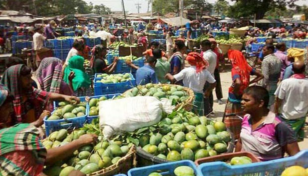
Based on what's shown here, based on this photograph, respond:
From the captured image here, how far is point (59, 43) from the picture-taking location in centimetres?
1170

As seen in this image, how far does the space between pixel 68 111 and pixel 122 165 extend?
1.46 meters

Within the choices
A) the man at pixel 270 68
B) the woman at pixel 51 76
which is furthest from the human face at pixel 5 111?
the man at pixel 270 68

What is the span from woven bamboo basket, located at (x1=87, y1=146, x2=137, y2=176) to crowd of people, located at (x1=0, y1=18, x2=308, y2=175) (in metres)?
0.35

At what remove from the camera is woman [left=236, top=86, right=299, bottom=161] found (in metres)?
2.25

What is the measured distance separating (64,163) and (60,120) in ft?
3.07

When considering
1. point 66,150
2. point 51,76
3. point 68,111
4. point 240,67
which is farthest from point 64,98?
point 240,67

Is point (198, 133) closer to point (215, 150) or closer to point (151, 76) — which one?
point (215, 150)

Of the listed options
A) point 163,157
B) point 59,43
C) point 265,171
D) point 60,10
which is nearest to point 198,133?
point 163,157

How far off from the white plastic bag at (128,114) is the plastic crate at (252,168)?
1041 mm

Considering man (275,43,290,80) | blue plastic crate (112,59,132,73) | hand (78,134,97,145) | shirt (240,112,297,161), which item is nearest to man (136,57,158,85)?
blue plastic crate (112,59,132,73)

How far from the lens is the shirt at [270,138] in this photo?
7.36 feet

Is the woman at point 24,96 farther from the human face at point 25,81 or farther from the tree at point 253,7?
the tree at point 253,7

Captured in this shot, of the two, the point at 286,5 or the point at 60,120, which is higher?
the point at 286,5

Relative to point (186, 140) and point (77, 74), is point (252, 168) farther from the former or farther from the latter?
point (77, 74)
